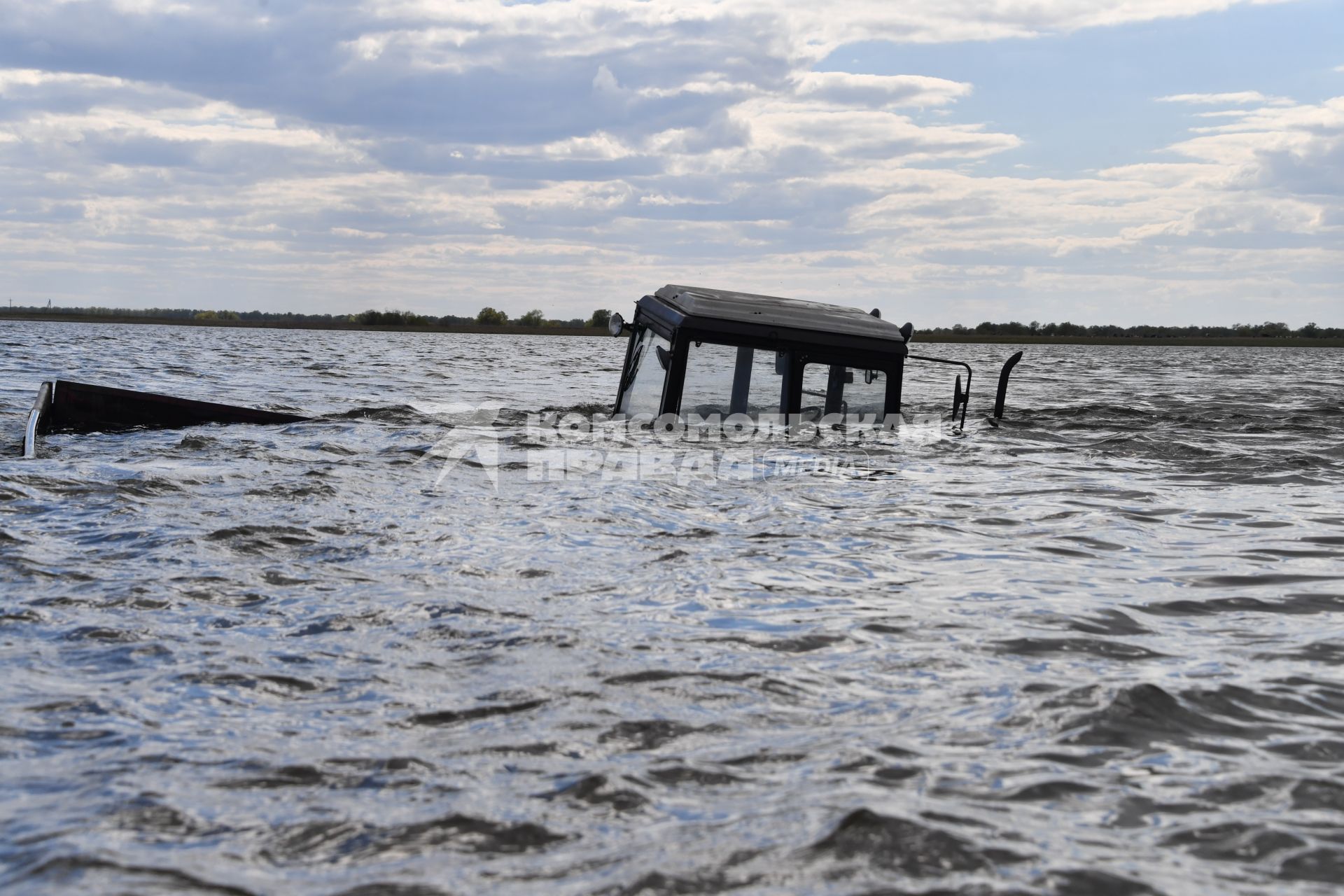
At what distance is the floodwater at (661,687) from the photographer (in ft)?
9.50

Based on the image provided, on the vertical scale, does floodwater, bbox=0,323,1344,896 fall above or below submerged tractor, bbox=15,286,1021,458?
below

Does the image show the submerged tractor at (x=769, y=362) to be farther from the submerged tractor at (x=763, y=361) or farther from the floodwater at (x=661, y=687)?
the floodwater at (x=661, y=687)

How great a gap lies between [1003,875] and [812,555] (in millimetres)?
4189

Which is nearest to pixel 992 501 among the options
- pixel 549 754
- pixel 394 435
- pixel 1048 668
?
pixel 1048 668

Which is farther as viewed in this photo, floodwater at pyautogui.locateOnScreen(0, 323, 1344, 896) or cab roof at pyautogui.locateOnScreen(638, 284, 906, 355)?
cab roof at pyautogui.locateOnScreen(638, 284, 906, 355)

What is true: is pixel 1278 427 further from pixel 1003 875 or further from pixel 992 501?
Result: pixel 1003 875

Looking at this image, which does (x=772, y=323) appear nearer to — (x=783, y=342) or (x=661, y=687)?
(x=783, y=342)

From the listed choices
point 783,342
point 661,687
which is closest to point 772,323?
point 783,342

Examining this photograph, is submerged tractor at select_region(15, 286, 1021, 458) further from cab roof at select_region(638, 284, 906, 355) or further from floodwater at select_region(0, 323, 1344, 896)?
floodwater at select_region(0, 323, 1344, 896)

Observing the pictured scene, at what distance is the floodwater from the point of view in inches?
114

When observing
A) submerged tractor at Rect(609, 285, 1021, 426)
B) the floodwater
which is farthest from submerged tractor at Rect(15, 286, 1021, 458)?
the floodwater

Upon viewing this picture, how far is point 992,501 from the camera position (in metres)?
9.45

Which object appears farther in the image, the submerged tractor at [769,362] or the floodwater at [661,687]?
the submerged tractor at [769,362]

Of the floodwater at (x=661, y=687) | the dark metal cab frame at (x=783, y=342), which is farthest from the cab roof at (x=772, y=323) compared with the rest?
the floodwater at (x=661, y=687)
